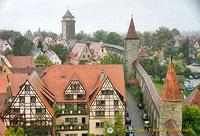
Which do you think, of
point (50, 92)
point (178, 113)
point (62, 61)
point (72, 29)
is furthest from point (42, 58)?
point (72, 29)

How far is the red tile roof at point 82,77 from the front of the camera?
37.5m

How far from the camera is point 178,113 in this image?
3159cm

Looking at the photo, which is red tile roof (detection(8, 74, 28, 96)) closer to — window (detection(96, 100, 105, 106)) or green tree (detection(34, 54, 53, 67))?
window (detection(96, 100, 105, 106))

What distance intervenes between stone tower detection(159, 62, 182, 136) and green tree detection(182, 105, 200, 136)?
3226mm

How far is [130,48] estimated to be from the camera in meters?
65.0

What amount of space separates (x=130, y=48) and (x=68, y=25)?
68.6 metres

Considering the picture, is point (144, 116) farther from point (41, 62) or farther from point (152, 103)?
point (41, 62)

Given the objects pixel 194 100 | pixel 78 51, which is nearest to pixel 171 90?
pixel 194 100

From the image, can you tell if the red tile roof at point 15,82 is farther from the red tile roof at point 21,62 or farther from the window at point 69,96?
the red tile roof at point 21,62

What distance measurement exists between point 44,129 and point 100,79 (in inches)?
362

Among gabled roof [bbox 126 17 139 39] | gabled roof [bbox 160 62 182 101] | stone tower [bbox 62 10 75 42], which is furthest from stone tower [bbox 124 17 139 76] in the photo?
stone tower [bbox 62 10 75 42]

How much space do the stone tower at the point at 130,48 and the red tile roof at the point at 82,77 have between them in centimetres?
2549

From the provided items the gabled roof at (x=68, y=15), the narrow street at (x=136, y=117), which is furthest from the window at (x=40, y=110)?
the gabled roof at (x=68, y=15)

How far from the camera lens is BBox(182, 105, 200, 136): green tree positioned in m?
34.3
